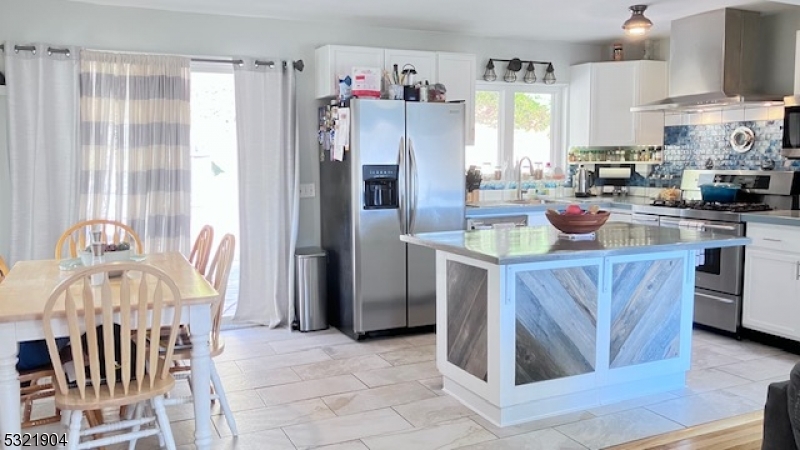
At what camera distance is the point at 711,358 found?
433cm

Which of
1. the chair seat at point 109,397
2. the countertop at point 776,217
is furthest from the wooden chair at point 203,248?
the countertop at point 776,217

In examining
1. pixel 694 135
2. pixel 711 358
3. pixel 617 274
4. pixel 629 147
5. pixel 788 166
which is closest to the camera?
pixel 617 274

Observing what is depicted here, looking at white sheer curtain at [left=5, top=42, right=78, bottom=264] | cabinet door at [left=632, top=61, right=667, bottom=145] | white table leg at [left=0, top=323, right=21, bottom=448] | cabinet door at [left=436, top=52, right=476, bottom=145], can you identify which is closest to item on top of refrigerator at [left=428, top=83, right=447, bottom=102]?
cabinet door at [left=436, top=52, right=476, bottom=145]

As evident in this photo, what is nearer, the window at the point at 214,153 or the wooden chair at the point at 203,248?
the wooden chair at the point at 203,248

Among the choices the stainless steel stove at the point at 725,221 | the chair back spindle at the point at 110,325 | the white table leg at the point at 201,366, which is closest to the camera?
the chair back spindle at the point at 110,325

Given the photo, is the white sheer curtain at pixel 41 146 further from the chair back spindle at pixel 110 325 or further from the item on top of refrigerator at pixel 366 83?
the chair back spindle at pixel 110 325

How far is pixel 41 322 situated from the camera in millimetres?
2451

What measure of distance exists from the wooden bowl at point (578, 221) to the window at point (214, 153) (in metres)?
2.61

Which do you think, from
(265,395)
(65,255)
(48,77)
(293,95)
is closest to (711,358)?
(265,395)

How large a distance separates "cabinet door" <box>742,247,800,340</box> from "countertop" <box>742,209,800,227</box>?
20 centimetres

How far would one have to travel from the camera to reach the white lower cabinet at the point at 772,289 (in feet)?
14.2

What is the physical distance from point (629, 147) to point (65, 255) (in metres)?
4.90

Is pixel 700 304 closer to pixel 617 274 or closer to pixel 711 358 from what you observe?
pixel 711 358

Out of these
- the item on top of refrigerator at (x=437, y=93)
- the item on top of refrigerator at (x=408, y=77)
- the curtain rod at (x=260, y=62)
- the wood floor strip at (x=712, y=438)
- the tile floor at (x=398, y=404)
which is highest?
the curtain rod at (x=260, y=62)
